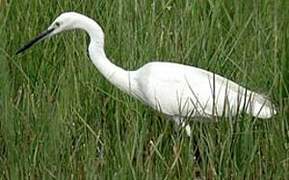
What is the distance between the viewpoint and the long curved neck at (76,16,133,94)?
359 centimetres

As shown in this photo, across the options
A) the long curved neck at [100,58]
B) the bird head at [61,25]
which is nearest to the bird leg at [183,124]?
the long curved neck at [100,58]

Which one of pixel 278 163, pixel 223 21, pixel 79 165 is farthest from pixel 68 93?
pixel 223 21

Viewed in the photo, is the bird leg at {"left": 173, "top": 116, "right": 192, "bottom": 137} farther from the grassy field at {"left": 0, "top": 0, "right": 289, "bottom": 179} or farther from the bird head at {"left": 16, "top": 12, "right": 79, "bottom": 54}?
the bird head at {"left": 16, "top": 12, "right": 79, "bottom": 54}

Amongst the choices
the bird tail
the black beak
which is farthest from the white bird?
the bird tail

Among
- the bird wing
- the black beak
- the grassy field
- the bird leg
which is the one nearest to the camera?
the grassy field

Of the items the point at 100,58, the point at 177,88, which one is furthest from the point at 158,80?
the point at 100,58

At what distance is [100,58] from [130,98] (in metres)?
0.20

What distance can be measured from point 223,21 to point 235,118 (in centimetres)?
119

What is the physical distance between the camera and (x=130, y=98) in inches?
146

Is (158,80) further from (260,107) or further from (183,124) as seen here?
(260,107)

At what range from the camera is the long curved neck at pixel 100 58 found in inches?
141

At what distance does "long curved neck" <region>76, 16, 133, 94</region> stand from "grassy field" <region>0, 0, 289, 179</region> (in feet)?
0.23

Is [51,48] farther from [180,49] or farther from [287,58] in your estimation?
[287,58]

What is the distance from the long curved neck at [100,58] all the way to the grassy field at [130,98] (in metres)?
0.07
